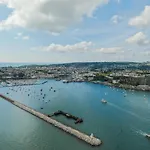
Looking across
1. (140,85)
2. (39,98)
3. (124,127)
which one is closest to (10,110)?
(39,98)

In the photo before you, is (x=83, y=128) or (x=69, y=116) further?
(x=69, y=116)

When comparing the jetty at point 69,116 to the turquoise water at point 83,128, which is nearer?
the turquoise water at point 83,128

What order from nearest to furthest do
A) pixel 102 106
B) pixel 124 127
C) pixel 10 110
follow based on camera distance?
pixel 124 127
pixel 10 110
pixel 102 106

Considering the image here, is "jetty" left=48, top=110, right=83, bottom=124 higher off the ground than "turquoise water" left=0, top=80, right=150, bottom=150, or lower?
higher

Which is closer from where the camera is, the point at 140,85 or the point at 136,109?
the point at 136,109

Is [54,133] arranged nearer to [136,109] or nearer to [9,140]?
[9,140]

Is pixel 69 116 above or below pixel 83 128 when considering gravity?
above

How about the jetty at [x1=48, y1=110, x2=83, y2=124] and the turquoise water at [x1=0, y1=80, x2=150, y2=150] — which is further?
the jetty at [x1=48, y1=110, x2=83, y2=124]

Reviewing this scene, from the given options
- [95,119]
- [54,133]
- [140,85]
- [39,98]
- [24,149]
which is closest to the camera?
[24,149]

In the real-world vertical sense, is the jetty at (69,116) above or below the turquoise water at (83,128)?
above

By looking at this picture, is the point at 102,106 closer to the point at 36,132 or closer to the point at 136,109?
the point at 136,109
